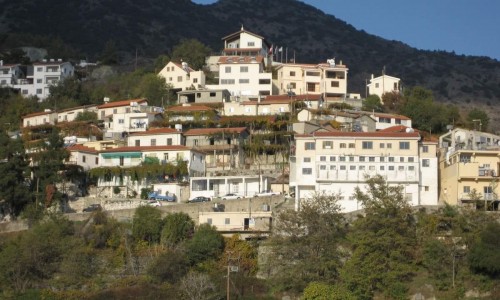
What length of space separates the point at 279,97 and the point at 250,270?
30921 mm

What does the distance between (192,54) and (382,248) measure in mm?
53435

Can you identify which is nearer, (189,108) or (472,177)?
(472,177)

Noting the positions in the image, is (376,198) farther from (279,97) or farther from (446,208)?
(279,97)

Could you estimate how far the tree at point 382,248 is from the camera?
5925cm

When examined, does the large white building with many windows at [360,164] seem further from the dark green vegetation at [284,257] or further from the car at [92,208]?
the car at [92,208]

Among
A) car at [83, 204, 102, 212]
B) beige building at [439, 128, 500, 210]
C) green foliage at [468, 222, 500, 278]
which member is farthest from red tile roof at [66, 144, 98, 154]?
green foliage at [468, 222, 500, 278]

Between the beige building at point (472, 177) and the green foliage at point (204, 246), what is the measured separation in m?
16.2

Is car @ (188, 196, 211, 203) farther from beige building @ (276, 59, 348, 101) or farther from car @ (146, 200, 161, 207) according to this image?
beige building @ (276, 59, 348, 101)

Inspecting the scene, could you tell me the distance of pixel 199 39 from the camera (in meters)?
174

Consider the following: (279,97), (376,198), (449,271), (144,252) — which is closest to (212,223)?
(144,252)

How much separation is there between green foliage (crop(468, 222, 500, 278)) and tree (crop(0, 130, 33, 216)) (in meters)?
31.2

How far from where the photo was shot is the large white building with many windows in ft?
229

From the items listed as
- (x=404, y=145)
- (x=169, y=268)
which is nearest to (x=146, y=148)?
(x=169, y=268)

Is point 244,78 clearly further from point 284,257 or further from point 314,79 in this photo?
point 284,257
